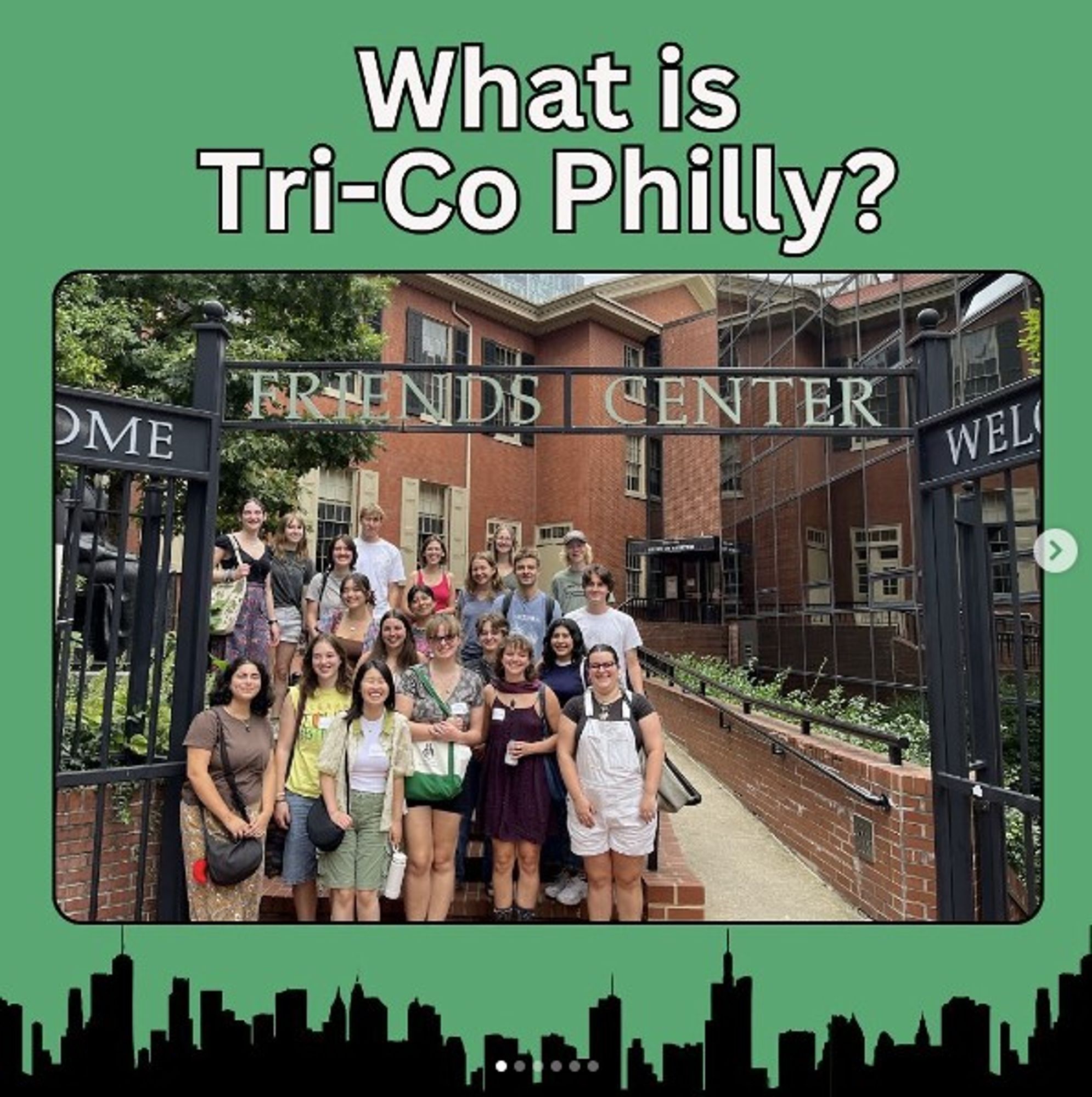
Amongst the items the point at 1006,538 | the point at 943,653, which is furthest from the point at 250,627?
the point at 1006,538

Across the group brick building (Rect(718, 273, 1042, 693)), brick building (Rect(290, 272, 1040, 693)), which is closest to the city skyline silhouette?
brick building (Rect(290, 272, 1040, 693))

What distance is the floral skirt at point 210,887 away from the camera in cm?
390

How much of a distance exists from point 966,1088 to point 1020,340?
11.5ft

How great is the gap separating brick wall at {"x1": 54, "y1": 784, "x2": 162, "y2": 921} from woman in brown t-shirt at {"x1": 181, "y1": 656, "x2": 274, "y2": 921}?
193mm

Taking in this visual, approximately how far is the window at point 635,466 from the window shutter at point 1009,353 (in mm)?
2297

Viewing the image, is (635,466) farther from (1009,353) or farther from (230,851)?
(230,851)

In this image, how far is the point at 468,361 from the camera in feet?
25.0

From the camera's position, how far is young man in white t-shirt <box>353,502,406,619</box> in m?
5.38

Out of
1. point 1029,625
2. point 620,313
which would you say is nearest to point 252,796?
point 1029,625

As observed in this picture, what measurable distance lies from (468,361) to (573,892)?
451 centimetres

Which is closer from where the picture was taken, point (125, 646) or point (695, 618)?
point (125, 646)

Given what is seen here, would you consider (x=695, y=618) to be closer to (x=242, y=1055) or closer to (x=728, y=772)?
(x=728, y=772)

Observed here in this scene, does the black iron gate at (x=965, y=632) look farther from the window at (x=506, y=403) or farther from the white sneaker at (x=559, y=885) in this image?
the window at (x=506, y=403)

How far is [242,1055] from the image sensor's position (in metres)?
3.09
